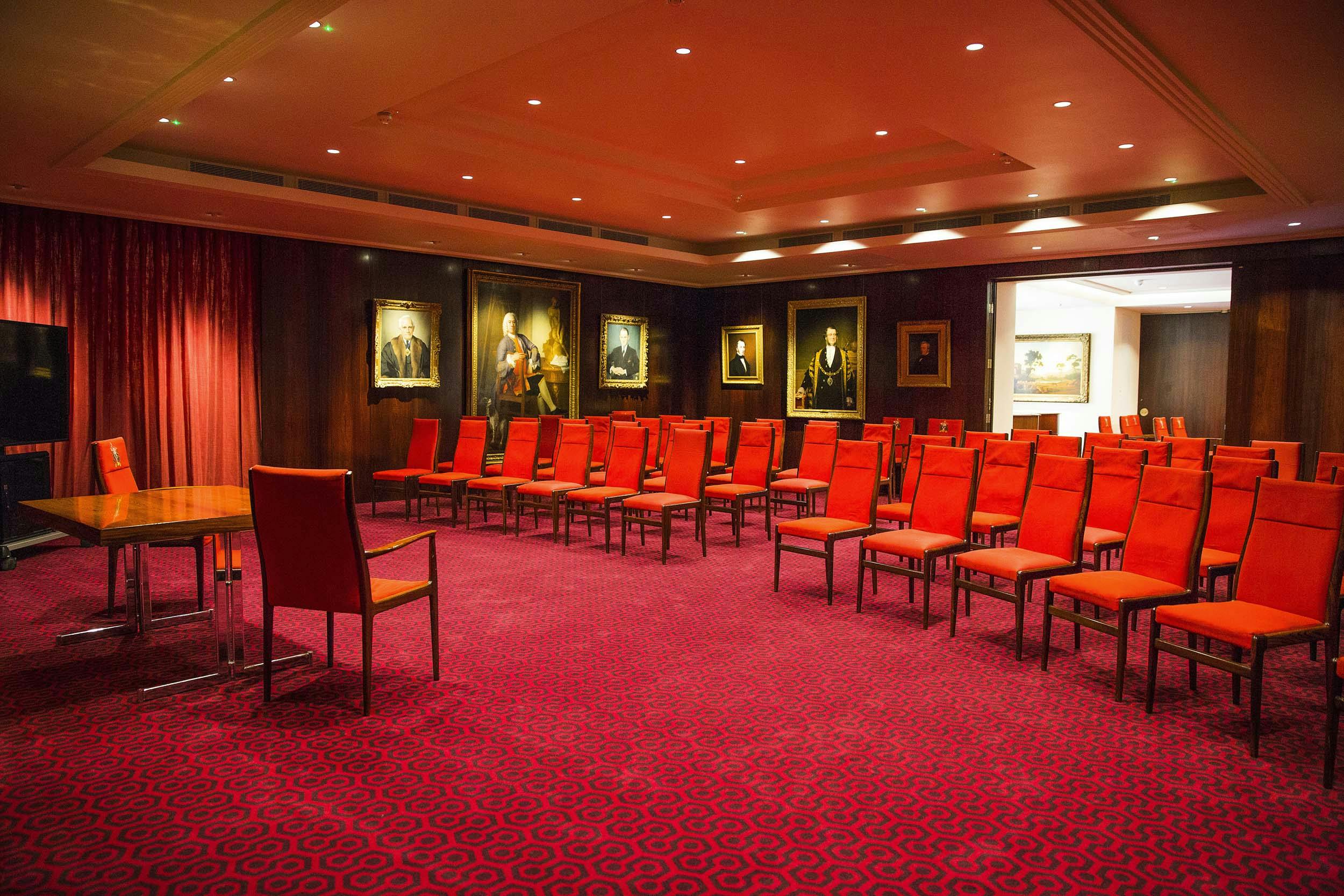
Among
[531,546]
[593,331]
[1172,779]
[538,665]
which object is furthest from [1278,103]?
[593,331]

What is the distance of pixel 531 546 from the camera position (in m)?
7.65

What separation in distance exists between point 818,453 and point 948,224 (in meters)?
3.94

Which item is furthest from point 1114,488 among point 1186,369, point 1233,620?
point 1186,369

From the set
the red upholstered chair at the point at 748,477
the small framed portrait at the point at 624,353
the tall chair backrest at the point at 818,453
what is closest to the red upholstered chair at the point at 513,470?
the red upholstered chair at the point at 748,477

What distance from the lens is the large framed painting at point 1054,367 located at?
16562 millimetres

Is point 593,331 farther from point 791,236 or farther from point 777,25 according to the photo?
point 777,25

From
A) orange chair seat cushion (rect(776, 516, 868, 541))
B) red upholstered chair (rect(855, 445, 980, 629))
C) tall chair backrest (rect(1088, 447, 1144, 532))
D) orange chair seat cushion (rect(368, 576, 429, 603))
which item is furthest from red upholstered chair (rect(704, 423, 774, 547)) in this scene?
orange chair seat cushion (rect(368, 576, 429, 603))

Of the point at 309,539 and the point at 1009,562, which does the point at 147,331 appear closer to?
the point at 309,539

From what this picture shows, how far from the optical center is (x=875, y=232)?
1082 centimetres

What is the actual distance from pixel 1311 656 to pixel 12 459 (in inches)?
356

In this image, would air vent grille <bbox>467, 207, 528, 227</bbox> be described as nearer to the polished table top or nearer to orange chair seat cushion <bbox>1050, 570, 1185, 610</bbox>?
the polished table top

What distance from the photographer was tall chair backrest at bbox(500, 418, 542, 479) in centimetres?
876

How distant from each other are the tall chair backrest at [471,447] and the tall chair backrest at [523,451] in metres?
0.32

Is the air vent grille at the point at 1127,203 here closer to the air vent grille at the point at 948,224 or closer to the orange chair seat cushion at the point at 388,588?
the air vent grille at the point at 948,224
